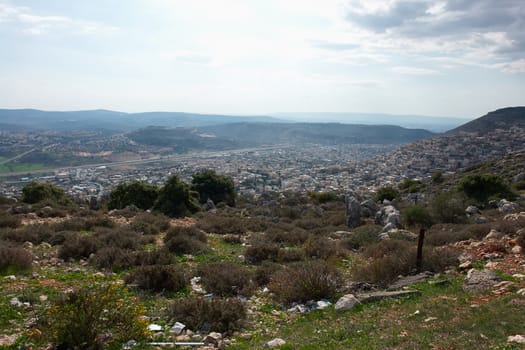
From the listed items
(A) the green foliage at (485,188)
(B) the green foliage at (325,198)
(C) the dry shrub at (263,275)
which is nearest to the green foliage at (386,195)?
(B) the green foliage at (325,198)

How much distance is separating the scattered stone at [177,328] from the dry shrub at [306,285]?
247 centimetres

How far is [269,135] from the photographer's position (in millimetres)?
188625

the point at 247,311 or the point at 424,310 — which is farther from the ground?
the point at 424,310

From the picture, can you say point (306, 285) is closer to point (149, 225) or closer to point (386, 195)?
point (149, 225)

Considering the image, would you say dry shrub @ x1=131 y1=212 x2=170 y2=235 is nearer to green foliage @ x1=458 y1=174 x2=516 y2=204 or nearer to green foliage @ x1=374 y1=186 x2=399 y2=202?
green foliage @ x1=458 y1=174 x2=516 y2=204

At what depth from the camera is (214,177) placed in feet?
110

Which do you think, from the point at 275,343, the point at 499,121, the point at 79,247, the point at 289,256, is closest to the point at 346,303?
the point at 275,343

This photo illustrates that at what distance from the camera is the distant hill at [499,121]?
8945 cm

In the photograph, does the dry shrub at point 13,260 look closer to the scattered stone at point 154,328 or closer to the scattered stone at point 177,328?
the scattered stone at point 154,328

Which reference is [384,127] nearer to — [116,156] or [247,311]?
[116,156]

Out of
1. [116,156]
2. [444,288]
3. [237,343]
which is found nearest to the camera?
[237,343]

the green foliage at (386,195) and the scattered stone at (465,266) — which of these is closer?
the scattered stone at (465,266)

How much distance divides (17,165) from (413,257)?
318 ft

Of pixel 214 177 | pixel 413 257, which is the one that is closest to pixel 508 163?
pixel 214 177
